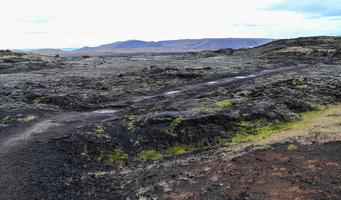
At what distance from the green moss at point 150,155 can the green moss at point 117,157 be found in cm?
111

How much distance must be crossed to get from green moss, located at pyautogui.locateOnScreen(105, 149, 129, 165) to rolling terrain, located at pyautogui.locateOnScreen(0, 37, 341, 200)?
71 mm

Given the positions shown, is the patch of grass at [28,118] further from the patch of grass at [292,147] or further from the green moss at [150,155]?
the patch of grass at [292,147]

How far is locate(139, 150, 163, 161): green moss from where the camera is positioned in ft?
107

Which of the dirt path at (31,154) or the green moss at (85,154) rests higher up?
the dirt path at (31,154)

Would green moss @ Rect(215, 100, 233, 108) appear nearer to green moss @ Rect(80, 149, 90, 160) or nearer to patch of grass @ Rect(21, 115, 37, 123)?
green moss @ Rect(80, 149, 90, 160)

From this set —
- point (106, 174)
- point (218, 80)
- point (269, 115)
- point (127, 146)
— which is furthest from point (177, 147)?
point (218, 80)

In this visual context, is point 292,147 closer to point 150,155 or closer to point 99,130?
point 150,155

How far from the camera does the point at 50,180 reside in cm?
2733

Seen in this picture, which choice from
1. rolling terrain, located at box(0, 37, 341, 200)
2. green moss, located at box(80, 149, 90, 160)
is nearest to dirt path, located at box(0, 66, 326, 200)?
rolling terrain, located at box(0, 37, 341, 200)

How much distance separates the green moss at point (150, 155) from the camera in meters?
32.8

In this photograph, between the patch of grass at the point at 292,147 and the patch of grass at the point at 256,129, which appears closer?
the patch of grass at the point at 292,147

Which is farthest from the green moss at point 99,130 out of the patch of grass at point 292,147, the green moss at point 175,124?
the patch of grass at point 292,147

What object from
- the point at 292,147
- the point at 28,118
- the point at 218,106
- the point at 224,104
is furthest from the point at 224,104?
the point at 28,118

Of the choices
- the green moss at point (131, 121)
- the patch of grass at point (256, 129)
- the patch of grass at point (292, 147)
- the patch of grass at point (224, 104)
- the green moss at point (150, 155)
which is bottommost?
the green moss at point (150, 155)
